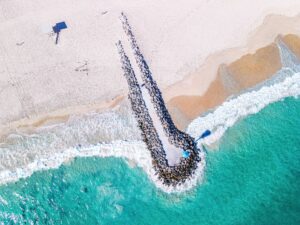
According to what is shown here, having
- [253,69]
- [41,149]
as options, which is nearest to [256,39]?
[253,69]

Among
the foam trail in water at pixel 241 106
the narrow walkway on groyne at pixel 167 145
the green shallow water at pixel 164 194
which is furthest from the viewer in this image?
the foam trail in water at pixel 241 106

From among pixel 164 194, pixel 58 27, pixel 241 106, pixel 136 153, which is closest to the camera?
pixel 164 194

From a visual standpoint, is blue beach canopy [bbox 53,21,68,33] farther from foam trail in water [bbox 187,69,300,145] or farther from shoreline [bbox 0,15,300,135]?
foam trail in water [bbox 187,69,300,145]

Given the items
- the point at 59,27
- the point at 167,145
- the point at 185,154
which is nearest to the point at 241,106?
the point at 185,154

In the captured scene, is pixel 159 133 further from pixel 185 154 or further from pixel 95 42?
pixel 95 42

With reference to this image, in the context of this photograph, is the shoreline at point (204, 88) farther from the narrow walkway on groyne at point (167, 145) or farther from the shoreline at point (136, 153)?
the narrow walkway on groyne at point (167, 145)

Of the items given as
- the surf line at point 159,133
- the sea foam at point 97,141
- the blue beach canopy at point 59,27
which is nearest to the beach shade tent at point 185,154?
the surf line at point 159,133
